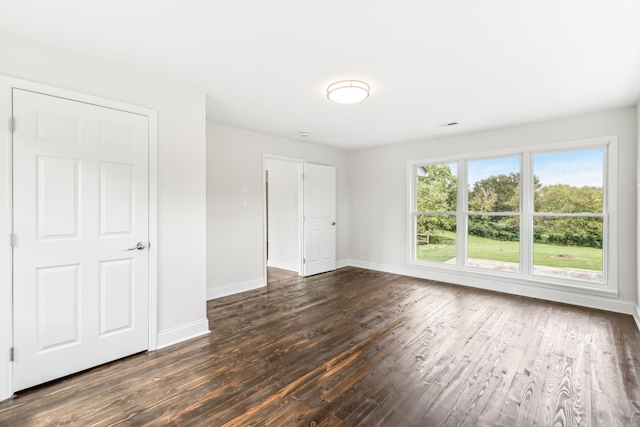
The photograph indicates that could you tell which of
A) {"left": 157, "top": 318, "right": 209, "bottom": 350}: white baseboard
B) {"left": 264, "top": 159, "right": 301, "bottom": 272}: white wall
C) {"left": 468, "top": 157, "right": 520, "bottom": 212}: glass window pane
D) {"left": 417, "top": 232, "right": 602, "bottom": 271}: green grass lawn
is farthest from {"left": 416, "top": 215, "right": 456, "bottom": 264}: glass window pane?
{"left": 157, "top": 318, "right": 209, "bottom": 350}: white baseboard

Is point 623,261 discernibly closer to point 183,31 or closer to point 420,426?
point 420,426

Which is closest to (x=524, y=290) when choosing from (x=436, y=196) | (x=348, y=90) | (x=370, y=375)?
(x=436, y=196)

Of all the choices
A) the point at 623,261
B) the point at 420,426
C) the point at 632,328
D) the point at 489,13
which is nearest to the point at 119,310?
the point at 420,426

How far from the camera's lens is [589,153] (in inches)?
151

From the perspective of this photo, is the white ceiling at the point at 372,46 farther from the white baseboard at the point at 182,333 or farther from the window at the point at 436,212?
the white baseboard at the point at 182,333

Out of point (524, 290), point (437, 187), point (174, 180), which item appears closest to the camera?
point (174, 180)

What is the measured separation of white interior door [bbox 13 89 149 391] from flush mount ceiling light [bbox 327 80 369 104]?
178 centimetres

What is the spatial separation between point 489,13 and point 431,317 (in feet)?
9.69

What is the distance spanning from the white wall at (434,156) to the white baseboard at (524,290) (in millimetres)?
13

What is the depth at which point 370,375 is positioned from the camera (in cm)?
223

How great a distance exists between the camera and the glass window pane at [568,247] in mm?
3826

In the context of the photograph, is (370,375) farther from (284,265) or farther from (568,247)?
(284,265)

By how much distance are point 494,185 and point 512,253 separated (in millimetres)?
1076

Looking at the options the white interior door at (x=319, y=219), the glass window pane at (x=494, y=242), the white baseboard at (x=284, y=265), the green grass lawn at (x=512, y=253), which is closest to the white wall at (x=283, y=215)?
the white baseboard at (x=284, y=265)
